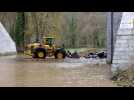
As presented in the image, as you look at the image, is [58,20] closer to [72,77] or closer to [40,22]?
[40,22]

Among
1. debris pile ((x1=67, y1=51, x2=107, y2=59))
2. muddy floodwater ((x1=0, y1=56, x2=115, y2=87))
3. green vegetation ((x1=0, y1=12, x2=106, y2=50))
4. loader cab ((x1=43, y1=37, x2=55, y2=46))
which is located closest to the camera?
muddy floodwater ((x1=0, y1=56, x2=115, y2=87))

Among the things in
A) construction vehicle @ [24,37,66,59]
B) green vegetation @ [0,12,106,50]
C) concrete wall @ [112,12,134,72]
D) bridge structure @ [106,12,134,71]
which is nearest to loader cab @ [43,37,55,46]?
construction vehicle @ [24,37,66,59]

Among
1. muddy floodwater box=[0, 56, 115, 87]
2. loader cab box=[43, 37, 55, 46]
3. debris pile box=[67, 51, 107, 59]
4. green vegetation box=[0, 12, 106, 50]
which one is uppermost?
green vegetation box=[0, 12, 106, 50]

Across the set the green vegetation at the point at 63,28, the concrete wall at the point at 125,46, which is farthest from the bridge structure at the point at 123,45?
the green vegetation at the point at 63,28

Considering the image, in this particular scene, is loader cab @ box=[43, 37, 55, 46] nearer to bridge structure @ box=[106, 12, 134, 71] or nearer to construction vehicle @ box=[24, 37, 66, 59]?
construction vehicle @ box=[24, 37, 66, 59]

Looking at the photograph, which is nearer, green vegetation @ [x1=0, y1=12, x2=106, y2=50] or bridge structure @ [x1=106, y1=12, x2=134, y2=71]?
bridge structure @ [x1=106, y1=12, x2=134, y2=71]

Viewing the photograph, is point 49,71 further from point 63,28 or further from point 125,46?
point 125,46

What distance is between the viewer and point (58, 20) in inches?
251

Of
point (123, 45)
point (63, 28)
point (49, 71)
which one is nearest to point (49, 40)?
point (63, 28)

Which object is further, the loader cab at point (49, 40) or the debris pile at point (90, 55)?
the loader cab at point (49, 40)

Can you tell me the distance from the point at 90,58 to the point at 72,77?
114 cm

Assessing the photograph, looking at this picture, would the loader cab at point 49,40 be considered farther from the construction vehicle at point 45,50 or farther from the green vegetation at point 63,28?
the green vegetation at point 63,28

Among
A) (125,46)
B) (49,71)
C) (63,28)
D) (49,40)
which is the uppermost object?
(63,28)

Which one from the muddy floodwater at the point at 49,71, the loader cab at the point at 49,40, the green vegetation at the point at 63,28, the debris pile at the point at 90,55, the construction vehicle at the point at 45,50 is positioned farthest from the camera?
the construction vehicle at the point at 45,50
